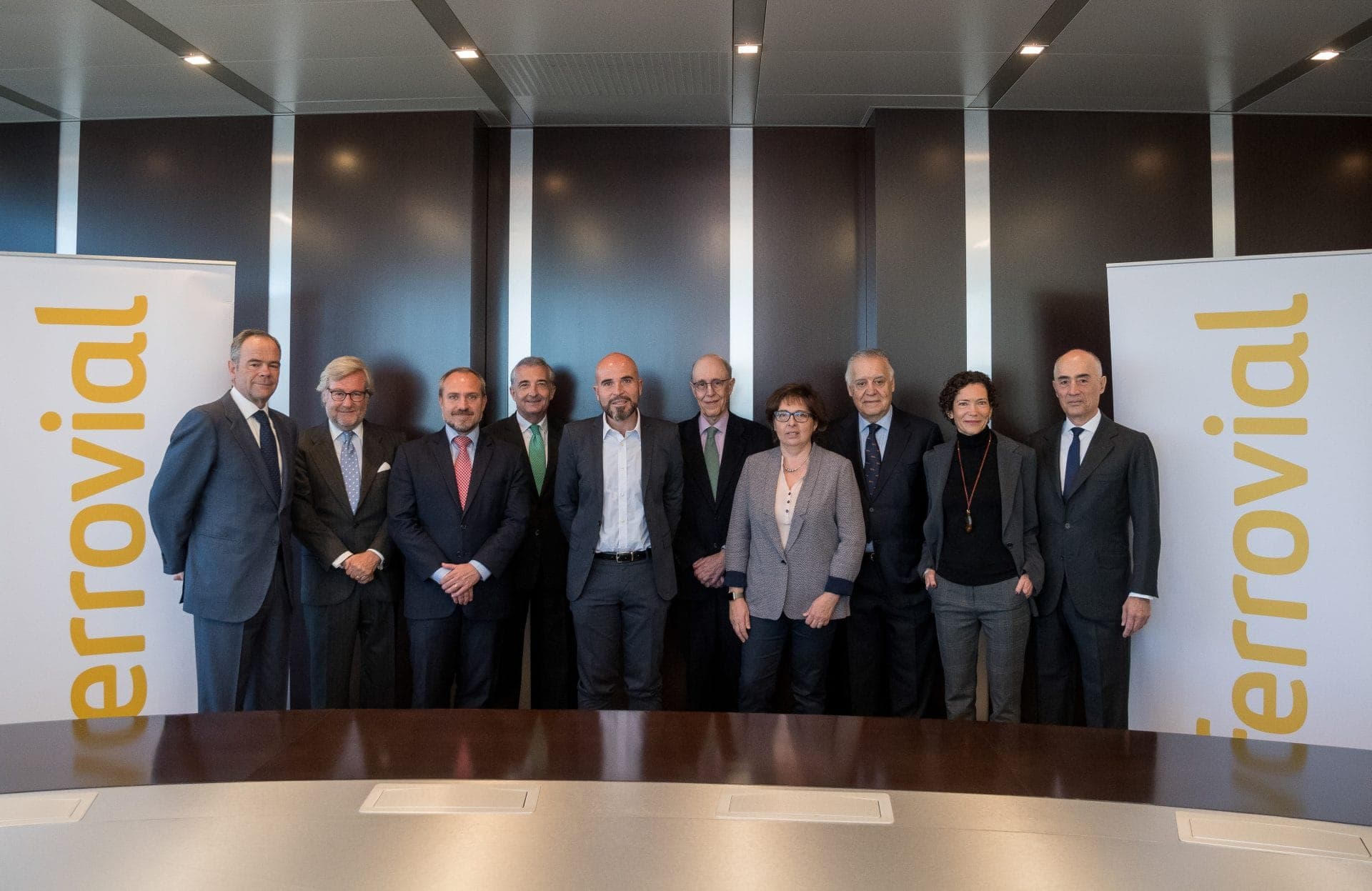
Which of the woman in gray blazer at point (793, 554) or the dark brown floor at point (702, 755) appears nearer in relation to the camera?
the dark brown floor at point (702, 755)

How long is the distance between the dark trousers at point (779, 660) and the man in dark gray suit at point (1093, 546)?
3.31ft

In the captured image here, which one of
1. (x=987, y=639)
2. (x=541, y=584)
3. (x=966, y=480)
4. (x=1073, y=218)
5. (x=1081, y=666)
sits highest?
(x=1073, y=218)

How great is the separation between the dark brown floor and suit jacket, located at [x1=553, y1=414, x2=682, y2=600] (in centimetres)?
181

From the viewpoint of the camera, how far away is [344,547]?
3.94 m

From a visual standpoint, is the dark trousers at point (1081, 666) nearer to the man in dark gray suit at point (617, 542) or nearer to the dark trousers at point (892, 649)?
the dark trousers at point (892, 649)

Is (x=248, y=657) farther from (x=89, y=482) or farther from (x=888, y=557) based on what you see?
(x=888, y=557)

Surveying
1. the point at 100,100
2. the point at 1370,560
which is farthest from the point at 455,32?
the point at 1370,560

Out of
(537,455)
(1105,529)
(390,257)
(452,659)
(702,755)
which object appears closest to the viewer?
(702,755)

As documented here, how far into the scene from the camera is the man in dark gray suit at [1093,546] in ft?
12.6

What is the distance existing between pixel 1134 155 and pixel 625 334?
3.00 meters

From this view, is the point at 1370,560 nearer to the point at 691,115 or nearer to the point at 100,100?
the point at 691,115

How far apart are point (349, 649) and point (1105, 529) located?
3.30 meters

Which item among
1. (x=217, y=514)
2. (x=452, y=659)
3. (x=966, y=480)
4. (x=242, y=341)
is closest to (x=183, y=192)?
(x=242, y=341)

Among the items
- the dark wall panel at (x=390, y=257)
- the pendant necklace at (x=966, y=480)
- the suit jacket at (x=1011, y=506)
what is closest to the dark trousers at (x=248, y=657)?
the dark wall panel at (x=390, y=257)
